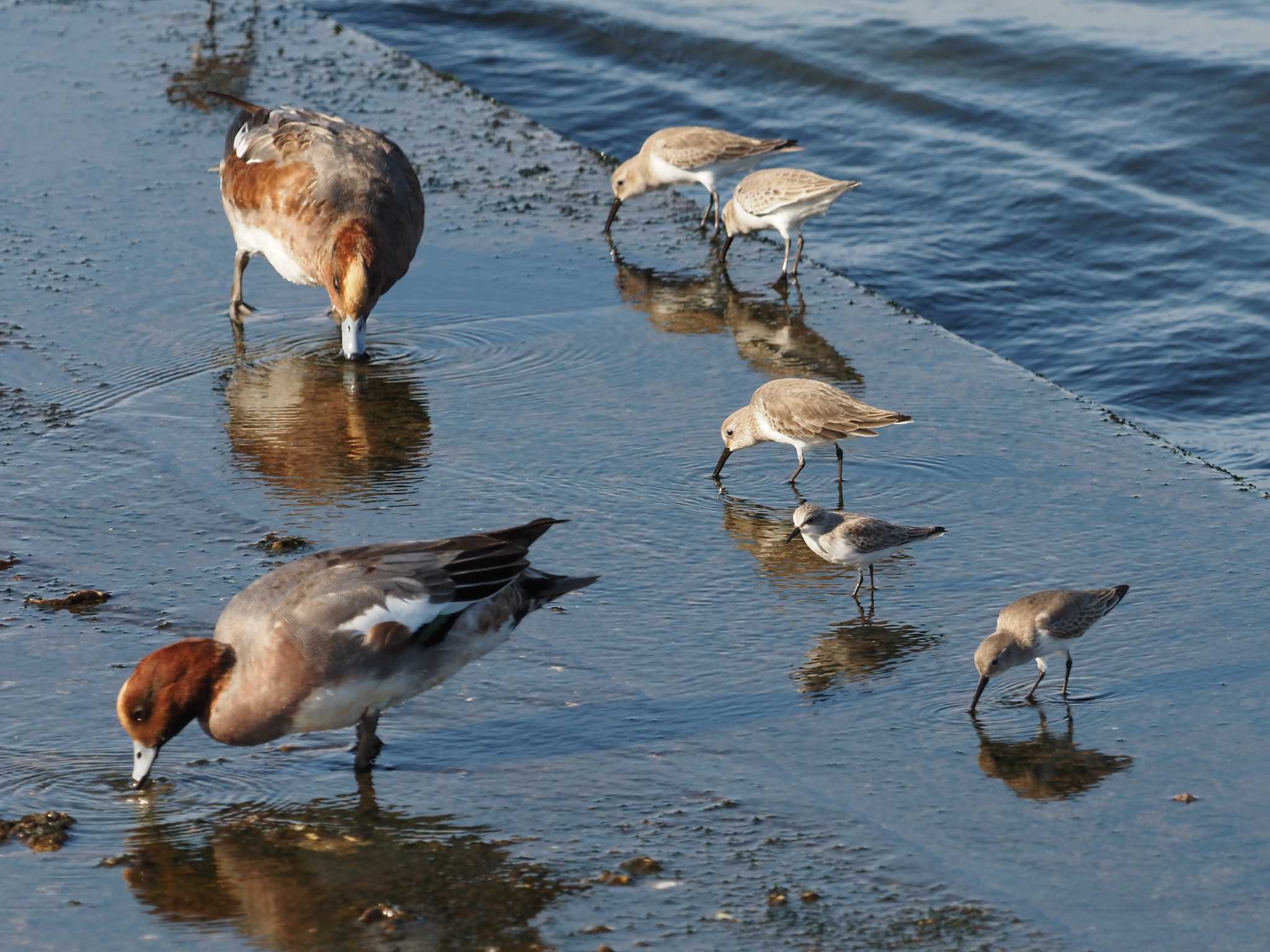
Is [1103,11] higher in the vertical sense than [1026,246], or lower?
higher

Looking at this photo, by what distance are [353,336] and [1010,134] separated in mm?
8097

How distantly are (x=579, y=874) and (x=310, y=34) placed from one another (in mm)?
12338

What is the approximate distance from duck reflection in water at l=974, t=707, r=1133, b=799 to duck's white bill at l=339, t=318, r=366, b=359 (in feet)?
15.1

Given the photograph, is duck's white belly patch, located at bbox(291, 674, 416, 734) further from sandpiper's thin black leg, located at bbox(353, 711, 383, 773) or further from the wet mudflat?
the wet mudflat

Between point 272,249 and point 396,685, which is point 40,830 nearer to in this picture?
point 396,685

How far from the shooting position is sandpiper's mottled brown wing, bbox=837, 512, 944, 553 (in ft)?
22.5

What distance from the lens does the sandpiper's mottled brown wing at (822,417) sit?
8023 millimetres

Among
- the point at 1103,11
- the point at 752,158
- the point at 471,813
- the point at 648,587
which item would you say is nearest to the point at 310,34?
the point at 752,158

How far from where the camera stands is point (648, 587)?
23.3ft

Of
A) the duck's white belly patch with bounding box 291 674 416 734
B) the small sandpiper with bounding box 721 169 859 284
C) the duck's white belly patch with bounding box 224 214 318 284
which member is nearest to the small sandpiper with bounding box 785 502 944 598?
the duck's white belly patch with bounding box 291 674 416 734

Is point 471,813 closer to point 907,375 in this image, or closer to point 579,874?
point 579,874

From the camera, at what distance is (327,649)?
5566 millimetres

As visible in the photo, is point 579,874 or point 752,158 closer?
point 579,874

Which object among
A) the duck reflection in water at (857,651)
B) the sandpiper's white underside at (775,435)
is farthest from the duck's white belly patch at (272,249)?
the duck reflection in water at (857,651)
